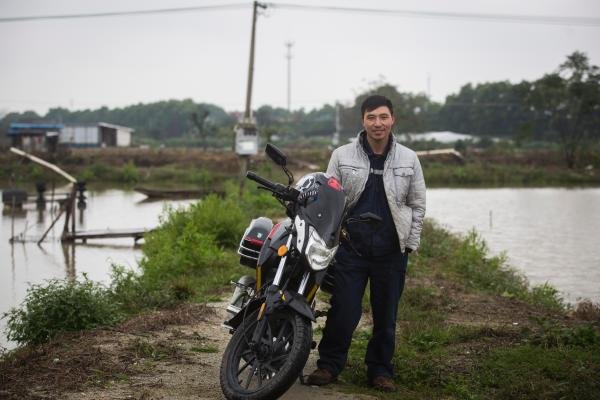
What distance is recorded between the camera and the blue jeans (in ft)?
15.3

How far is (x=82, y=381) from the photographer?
15.2 feet

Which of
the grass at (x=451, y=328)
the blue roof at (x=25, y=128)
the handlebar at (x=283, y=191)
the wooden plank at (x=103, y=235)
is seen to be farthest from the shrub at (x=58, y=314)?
the blue roof at (x=25, y=128)

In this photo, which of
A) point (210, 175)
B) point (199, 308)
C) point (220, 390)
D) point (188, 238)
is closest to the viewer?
point (220, 390)

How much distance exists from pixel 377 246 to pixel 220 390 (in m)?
1.33

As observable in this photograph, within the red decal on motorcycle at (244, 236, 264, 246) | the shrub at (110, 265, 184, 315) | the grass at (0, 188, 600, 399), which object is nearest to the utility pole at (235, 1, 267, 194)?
the grass at (0, 188, 600, 399)

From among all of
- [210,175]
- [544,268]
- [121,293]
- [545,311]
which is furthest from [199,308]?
[210,175]

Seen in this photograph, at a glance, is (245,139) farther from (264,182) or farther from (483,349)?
(264,182)

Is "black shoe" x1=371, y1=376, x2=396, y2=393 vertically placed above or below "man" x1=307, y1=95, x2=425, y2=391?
below

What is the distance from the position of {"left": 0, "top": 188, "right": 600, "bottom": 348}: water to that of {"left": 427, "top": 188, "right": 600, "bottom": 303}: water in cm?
2

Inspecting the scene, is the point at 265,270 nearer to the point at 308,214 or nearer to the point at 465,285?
the point at 308,214

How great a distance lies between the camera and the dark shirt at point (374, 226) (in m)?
4.64

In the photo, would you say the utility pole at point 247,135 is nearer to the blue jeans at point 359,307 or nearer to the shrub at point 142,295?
the shrub at point 142,295

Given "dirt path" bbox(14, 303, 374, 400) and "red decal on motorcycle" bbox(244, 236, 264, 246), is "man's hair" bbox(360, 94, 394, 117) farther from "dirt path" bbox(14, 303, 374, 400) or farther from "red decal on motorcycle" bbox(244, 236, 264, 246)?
"dirt path" bbox(14, 303, 374, 400)

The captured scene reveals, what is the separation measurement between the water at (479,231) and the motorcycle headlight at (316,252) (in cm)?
486
